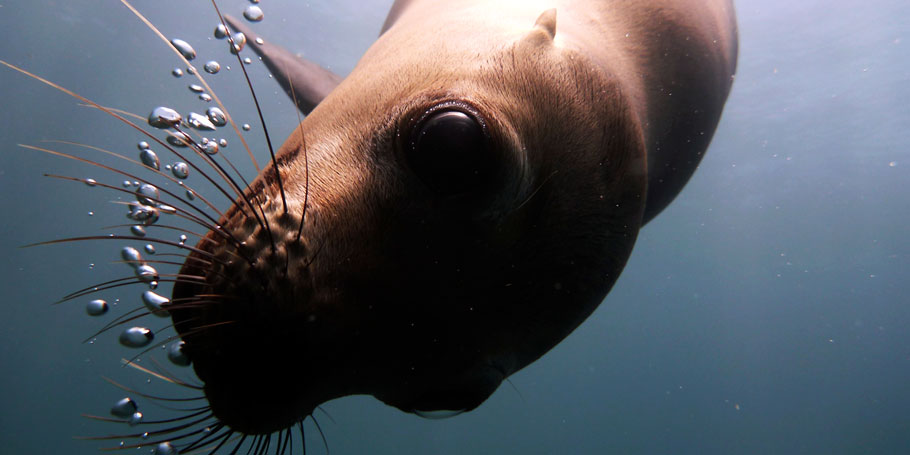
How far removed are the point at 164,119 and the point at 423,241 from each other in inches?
95.8

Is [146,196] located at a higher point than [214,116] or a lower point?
higher

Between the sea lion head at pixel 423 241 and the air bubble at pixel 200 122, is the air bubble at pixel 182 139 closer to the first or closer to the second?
the sea lion head at pixel 423 241

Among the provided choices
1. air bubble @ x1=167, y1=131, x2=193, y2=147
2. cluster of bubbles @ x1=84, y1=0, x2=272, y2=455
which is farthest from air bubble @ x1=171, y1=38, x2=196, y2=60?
air bubble @ x1=167, y1=131, x2=193, y2=147

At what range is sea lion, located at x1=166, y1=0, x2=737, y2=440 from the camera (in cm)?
113

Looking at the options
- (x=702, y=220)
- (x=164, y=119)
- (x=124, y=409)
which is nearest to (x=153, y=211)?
(x=164, y=119)

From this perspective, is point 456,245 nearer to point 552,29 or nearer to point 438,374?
point 438,374

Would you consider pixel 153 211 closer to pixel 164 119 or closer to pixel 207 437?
pixel 164 119

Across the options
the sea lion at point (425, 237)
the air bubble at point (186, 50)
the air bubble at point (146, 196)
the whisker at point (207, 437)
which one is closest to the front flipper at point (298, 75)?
the air bubble at point (186, 50)

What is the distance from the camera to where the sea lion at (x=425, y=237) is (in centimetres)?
113

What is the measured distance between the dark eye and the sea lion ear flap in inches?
22.3

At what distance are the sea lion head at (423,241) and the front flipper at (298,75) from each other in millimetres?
1911

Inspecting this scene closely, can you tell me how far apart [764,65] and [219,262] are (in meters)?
24.1

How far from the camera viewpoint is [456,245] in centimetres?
120

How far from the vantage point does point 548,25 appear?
1.55m
